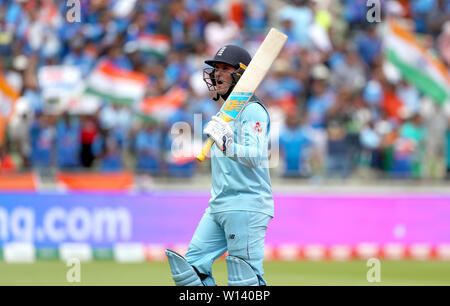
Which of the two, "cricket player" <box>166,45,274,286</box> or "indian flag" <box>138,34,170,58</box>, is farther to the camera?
"indian flag" <box>138,34,170,58</box>

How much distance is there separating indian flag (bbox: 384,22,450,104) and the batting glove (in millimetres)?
11373

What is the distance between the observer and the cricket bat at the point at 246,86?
308 inches

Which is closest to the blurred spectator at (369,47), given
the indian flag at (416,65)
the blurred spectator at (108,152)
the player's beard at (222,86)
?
the indian flag at (416,65)

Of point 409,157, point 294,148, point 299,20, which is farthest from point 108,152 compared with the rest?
point 299,20

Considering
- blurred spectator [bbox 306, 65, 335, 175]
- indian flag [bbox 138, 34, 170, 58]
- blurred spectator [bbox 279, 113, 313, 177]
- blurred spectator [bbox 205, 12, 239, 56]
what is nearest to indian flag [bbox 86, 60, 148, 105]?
indian flag [bbox 138, 34, 170, 58]

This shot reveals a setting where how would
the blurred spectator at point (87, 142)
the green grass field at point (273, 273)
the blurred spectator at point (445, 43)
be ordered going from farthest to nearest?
the blurred spectator at point (445, 43) < the blurred spectator at point (87, 142) < the green grass field at point (273, 273)

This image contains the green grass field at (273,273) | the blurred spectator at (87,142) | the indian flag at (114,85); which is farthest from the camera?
the indian flag at (114,85)

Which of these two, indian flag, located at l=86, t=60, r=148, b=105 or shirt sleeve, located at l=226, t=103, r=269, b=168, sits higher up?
indian flag, located at l=86, t=60, r=148, b=105

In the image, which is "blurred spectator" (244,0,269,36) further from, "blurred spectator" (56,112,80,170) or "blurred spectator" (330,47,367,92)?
"blurred spectator" (56,112,80,170)

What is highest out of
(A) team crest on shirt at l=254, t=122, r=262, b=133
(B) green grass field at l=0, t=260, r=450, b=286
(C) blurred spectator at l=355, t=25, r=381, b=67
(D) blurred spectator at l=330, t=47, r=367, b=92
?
(C) blurred spectator at l=355, t=25, r=381, b=67

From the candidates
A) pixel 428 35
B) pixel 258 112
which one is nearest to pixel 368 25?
pixel 428 35

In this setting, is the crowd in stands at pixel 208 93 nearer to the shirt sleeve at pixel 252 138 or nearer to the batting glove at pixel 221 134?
the shirt sleeve at pixel 252 138

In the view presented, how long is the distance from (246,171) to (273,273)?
21.1 ft

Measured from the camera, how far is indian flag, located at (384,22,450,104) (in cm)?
1841
